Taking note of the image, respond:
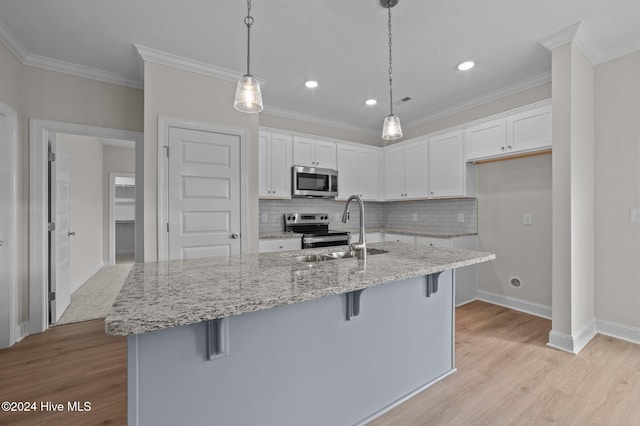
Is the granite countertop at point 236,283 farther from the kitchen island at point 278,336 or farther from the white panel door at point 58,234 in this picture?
the white panel door at point 58,234

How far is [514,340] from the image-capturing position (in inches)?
105

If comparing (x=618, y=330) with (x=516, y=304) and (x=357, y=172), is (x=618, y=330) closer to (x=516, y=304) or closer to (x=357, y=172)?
(x=516, y=304)

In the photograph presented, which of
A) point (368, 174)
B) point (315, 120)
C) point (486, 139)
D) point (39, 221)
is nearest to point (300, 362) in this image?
point (39, 221)

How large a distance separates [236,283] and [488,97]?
386 cm

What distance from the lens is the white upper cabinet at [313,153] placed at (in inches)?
158

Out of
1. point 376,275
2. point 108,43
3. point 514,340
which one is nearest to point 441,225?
point 514,340

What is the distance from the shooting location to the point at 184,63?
281cm

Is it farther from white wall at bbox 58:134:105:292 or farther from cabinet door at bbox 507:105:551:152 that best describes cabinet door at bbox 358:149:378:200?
white wall at bbox 58:134:105:292

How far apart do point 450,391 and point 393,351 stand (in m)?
0.56

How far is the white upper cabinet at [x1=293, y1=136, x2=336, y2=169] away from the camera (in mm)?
4020

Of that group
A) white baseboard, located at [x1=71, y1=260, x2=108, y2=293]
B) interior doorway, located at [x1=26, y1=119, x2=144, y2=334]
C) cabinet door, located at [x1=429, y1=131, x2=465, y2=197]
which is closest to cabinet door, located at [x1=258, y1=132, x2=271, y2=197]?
interior doorway, located at [x1=26, y1=119, x2=144, y2=334]

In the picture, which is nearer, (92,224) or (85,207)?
(85,207)

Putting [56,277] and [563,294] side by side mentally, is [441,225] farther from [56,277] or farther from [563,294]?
[56,277]

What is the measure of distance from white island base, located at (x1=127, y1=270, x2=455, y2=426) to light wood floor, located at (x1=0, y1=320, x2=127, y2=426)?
97 cm
